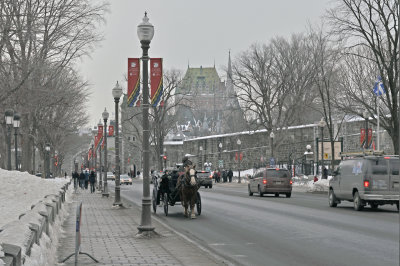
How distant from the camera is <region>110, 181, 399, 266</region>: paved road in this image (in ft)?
37.7

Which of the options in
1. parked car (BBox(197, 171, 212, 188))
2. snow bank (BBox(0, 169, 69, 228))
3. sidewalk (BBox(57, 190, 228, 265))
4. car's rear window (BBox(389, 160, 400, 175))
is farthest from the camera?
parked car (BBox(197, 171, 212, 188))

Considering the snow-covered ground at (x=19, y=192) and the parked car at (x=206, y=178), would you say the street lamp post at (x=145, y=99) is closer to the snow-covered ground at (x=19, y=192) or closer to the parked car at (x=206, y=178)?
the snow-covered ground at (x=19, y=192)

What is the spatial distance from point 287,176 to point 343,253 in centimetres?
2304

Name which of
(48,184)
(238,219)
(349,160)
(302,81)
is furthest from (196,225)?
(302,81)


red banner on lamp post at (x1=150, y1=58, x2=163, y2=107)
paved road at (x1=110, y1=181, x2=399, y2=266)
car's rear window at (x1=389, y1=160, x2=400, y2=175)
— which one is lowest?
paved road at (x1=110, y1=181, x2=399, y2=266)

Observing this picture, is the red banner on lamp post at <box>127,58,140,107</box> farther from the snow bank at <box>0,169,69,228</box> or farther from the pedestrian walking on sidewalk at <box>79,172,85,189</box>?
the pedestrian walking on sidewalk at <box>79,172,85,189</box>

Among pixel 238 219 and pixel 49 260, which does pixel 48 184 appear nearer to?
pixel 238 219

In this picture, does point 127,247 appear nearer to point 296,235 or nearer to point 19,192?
point 296,235

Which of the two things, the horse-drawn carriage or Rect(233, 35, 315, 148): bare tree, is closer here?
the horse-drawn carriage

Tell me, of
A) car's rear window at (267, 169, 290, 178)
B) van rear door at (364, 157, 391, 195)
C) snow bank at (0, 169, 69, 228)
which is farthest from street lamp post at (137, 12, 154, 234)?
car's rear window at (267, 169, 290, 178)

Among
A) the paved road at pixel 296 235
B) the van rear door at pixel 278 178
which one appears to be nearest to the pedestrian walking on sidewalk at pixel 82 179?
the van rear door at pixel 278 178

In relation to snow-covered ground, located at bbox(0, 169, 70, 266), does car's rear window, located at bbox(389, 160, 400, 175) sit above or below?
above

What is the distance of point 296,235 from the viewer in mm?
15227

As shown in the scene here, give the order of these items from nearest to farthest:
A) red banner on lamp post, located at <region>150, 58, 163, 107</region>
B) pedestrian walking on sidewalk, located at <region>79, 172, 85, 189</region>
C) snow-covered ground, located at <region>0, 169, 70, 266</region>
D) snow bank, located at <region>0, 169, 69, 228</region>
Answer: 1. red banner on lamp post, located at <region>150, 58, 163, 107</region>
2. snow-covered ground, located at <region>0, 169, 70, 266</region>
3. snow bank, located at <region>0, 169, 69, 228</region>
4. pedestrian walking on sidewalk, located at <region>79, 172, 85, 189</region>
